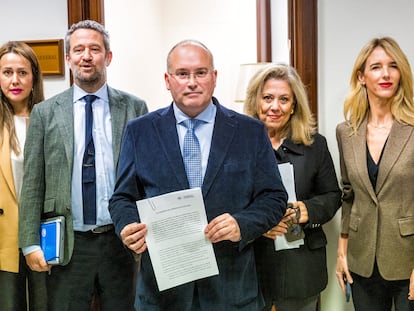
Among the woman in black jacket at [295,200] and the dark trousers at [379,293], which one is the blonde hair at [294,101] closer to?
the woman in black jacket at [295,200]

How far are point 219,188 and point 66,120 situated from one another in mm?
768

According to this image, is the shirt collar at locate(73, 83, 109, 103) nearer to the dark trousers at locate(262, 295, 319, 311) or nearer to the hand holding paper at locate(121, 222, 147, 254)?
the hand holding paper at locate(121, 222, 147, 254)

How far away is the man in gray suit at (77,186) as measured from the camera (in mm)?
1999

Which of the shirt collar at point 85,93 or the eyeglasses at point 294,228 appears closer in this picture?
the eyeglasses at point 294,228

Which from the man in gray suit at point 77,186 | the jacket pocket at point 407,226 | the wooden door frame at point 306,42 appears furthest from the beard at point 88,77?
the jacket pocket at point 407,226

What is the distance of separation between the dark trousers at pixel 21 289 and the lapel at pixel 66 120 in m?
0.56

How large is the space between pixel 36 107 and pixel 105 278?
720mm

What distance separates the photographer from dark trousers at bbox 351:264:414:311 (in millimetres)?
1957

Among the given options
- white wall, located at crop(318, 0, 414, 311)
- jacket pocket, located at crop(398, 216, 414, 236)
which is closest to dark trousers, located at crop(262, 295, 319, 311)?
jacket pocket, located at crop(398, 216, 414, 236)

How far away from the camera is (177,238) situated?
1.53m

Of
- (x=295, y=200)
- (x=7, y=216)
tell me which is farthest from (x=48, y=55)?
(x=295, y=200)

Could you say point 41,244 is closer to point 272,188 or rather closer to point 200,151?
point 200,151

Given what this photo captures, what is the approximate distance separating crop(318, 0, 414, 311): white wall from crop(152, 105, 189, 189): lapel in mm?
1116

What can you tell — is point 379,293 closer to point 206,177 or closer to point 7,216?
point 206,177
